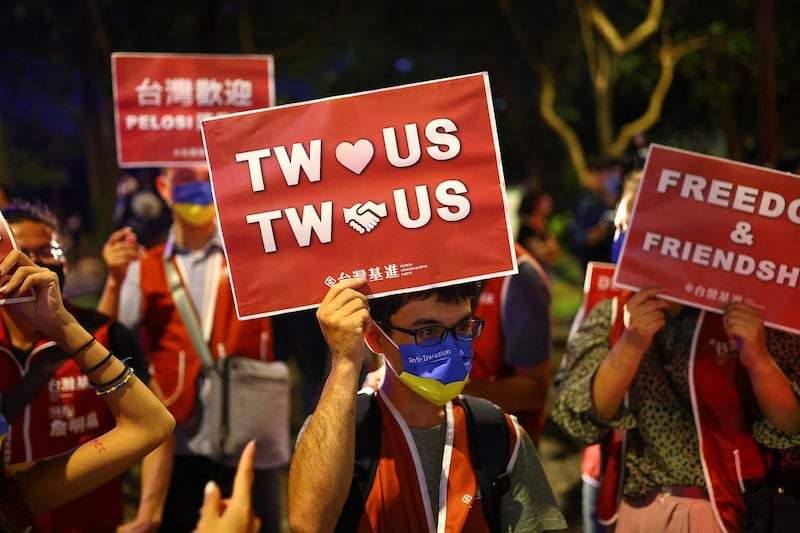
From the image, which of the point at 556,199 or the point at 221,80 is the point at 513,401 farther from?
the point at 556,199

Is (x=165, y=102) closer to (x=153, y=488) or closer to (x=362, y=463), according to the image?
(x=153, y=488)

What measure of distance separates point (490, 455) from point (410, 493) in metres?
0.26

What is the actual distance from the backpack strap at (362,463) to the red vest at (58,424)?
1.11 meters

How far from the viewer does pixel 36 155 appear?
2733 centimetres

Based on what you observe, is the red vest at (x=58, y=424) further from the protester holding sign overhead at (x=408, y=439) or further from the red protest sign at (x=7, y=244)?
the protester holding sign overhead at (x=408, y=439)

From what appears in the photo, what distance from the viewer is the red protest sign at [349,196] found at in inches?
110

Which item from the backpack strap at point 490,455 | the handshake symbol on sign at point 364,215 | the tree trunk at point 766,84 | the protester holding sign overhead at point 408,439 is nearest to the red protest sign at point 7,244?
the protester holding sign overhead at point 408,439

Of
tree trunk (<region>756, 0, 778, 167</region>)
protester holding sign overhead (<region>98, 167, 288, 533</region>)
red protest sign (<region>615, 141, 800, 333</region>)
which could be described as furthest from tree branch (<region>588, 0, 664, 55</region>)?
red protest sign (<region>615, 141, 800, 333</region>)

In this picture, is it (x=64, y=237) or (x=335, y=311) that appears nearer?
(x=335, y=311)

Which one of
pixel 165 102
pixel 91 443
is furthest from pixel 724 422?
pixel 165 102

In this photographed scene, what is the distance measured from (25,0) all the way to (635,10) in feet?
40.2

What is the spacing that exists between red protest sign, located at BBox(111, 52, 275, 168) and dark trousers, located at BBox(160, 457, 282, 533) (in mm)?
1667

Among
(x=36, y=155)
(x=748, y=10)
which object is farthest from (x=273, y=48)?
(x=36, y=155)

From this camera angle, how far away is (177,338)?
470cm
